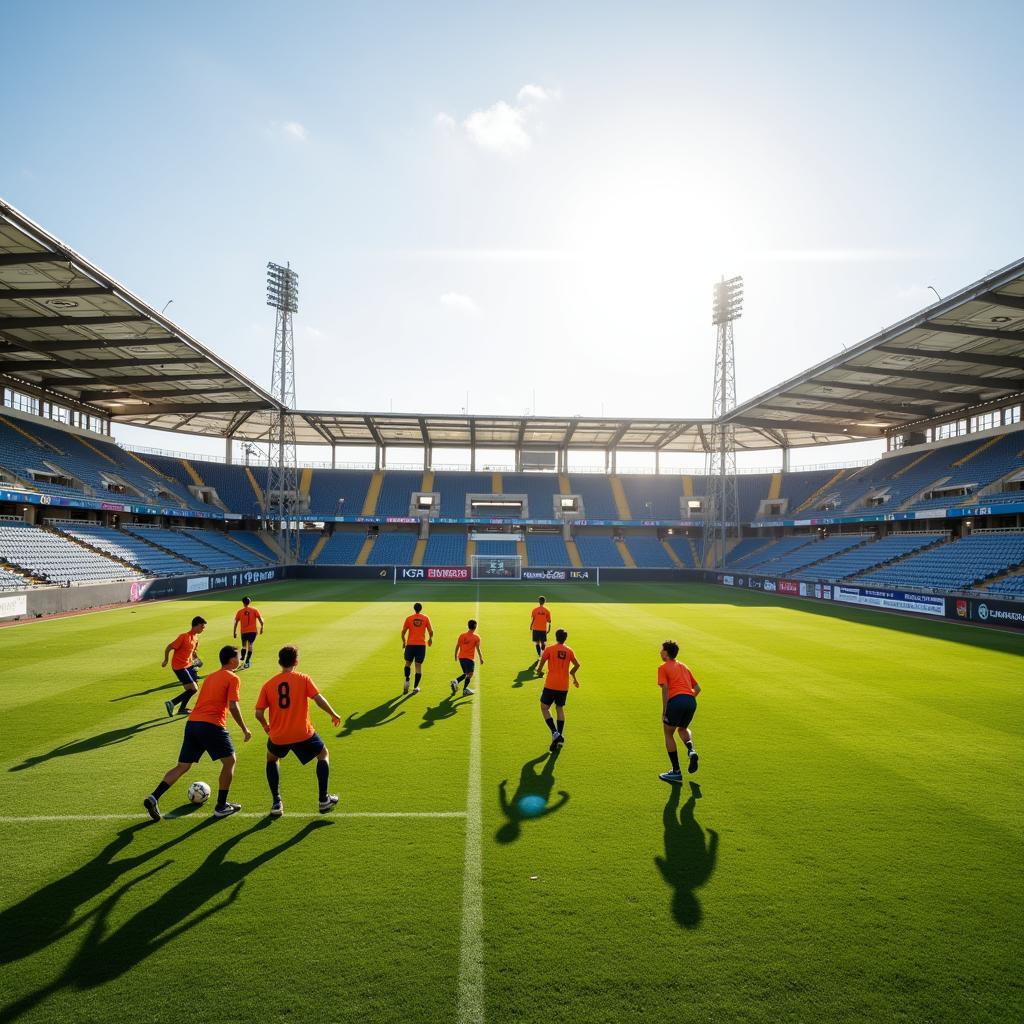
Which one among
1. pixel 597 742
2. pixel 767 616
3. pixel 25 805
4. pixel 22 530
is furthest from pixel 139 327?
pixel 767 616

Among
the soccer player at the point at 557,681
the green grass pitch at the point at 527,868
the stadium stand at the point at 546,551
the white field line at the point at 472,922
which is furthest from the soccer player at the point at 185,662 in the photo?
the stadium stand at the point at 546,551

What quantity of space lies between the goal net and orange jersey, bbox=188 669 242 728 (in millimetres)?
39072

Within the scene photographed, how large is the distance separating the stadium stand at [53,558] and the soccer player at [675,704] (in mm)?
28221

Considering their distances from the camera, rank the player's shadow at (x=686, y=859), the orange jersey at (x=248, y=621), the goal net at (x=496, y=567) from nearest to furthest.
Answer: the player's shadow at (x=686, y=859) → the orange jersey at (x=248, y=621) → the goal net at (x=496, y=567)

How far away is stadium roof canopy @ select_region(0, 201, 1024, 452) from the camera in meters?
23.3

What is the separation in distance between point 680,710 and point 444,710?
471 cm

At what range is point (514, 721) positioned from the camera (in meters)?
9.61

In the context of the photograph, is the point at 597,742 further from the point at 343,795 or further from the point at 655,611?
the point at 655,611

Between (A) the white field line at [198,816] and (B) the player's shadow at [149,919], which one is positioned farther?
(A) the white field line at [198,816]

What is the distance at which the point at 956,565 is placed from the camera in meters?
28.8

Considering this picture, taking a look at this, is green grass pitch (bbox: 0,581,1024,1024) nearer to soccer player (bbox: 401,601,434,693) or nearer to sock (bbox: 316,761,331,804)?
sock (bbox: 316,761,331,804)

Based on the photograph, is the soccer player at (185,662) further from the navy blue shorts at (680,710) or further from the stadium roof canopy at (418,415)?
the stadium roof canopy at (418,415)

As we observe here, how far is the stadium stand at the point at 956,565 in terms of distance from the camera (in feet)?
88.0

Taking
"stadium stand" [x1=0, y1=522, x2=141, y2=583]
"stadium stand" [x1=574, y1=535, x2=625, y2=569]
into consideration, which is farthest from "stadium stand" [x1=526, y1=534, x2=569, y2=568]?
"stadium stand" [x1=0, y1=522, x2=141, y2=583]
